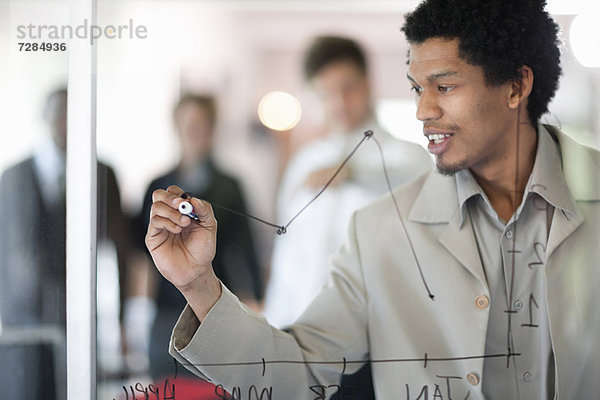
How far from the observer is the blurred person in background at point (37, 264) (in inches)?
39.4

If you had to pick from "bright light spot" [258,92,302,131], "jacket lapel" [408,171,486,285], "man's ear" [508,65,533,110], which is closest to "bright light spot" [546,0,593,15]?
"man's ear" [508,65,533,110]

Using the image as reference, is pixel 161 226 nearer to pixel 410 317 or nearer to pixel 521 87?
pixel 410 317

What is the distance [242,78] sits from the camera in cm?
96

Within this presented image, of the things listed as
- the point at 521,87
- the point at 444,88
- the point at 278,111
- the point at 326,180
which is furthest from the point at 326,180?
the point at 521,87

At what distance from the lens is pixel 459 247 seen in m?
0.96

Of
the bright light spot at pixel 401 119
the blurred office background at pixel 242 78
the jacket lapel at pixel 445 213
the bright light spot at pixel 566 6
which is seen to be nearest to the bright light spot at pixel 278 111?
the blurred office background at pixel 242 78

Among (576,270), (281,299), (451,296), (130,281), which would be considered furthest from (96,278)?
(576,270)

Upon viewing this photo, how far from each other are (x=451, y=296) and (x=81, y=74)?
70 centimetres

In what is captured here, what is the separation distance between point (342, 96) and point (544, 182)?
36 cm

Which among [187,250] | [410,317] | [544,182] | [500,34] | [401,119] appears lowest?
[410,317]

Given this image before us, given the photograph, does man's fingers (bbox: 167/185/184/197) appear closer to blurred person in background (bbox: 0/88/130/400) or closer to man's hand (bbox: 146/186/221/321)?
man's hand (bbox: 146/186/221/321)

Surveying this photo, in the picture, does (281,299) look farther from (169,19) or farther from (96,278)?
(169,19)

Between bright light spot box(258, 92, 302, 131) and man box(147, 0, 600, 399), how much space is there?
0.58ft

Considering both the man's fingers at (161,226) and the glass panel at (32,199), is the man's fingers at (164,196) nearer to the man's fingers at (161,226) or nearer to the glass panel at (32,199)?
the man's fingers at (161,226)
